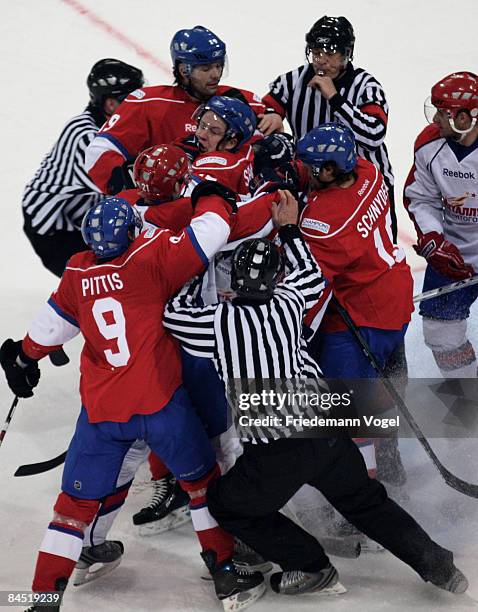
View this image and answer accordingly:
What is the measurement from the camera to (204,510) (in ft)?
10.2

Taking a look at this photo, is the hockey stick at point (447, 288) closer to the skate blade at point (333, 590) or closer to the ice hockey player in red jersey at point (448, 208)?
the ice hockey player in red jersey at point (448, 208)

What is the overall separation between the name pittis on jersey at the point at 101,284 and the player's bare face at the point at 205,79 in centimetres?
107

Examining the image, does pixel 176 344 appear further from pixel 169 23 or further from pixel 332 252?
pixel 169 23

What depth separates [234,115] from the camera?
11.0ft

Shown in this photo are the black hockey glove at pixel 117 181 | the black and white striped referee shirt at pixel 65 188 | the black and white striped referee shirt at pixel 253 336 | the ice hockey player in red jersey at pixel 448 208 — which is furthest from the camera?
the black and white striped referee shirt at pixel 65 188

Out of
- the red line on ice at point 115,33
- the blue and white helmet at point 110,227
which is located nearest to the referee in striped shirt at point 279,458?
the blue and white helmet at point 110,227

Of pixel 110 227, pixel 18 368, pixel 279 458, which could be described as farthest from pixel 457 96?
pixel 18 368

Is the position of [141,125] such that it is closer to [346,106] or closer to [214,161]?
[214,161]

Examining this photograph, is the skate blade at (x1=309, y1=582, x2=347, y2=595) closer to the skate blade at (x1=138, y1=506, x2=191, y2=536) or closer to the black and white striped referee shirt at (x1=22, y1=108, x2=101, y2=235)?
the skate blade at (x1=138, y1=506, x2=191, y2=536)

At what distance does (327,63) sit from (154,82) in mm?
2547

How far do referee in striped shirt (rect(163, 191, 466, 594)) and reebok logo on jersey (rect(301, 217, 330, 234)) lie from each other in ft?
0.48

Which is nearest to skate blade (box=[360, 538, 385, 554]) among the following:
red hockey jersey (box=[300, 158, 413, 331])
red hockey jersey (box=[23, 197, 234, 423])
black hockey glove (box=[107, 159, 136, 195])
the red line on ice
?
red hockey jersey (box=[300, 158, 413, 331])

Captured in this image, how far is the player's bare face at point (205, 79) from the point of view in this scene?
3.77 meters

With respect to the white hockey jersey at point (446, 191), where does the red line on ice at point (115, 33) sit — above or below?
above
